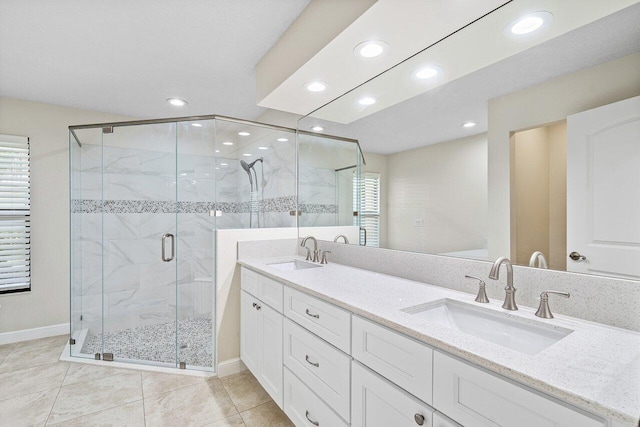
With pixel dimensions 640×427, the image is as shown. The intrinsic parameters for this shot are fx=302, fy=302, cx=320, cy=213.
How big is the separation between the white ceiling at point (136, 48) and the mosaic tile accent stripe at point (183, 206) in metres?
1.03

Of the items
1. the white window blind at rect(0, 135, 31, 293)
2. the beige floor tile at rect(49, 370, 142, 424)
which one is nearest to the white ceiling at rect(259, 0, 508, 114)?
the beige floor tile at rect(49, 370, 142, 424)

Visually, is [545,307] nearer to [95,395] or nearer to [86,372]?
[95,395]

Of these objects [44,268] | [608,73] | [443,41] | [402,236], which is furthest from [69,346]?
[608,73]

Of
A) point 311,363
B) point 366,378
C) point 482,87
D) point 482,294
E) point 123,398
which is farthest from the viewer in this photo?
point 123,398

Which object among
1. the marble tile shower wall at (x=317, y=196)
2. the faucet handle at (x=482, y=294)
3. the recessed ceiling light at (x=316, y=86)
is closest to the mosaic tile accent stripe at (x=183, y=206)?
the marble tile shower wall at (x=317, y=196)

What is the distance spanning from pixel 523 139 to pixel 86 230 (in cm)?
365

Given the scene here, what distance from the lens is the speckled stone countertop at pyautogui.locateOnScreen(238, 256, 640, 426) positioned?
1.98 ft

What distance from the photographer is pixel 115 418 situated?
1.84m

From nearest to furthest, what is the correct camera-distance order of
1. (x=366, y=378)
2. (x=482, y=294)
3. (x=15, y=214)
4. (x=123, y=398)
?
(x=366, y=378) < (x=482, y=294) < (x=123, y=398) < (x=15, y=214)

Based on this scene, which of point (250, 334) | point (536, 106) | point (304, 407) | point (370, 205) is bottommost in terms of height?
point (304, 407)

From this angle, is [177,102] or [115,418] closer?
[115,418]

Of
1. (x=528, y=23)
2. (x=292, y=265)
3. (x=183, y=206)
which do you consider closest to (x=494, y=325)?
(x=528, y=23)

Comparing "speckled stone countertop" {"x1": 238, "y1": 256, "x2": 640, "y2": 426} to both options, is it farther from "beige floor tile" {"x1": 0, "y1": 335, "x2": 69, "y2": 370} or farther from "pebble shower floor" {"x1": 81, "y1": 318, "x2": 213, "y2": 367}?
"beige floor tile" {"x1": 0, "y1": 335, "x2": 69, "y2": 370}

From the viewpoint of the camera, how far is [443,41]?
4.69 feet
